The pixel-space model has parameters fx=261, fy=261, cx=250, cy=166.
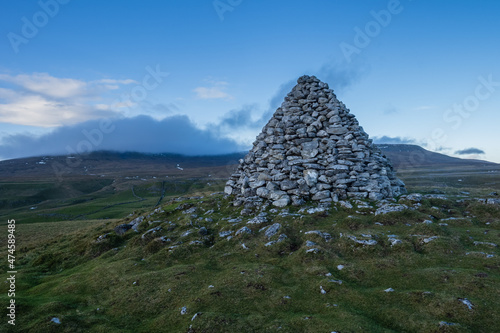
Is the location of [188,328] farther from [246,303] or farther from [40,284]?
[40,284]

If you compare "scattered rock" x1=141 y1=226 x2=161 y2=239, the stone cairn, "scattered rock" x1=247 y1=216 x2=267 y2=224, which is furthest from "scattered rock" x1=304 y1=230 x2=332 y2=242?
"scattered rock" x1=141 y1=226 x2=161 y2=239

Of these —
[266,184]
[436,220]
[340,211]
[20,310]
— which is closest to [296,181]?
[266,184]

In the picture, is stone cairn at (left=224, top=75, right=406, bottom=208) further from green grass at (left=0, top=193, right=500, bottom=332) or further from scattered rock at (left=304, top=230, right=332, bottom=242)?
scattered rock at (left=304, top=230, right=332, bottom=242)

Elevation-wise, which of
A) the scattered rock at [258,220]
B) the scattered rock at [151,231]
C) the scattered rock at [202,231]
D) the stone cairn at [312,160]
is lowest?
the scattered rock at [151,231]

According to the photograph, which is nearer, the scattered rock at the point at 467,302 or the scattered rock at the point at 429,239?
the scattered rock at the point at 467,302

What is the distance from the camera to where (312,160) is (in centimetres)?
3244

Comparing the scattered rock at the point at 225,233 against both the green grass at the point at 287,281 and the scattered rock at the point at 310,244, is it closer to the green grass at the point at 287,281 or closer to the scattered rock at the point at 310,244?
the green grass at the point at 287,281

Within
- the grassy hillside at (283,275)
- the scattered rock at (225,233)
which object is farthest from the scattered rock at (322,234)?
the scattered rock at (225,233)

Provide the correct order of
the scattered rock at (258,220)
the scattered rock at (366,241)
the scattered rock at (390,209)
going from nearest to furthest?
the scattered rock at (366,241) < the scattered rock at (390,209) < the scattered rock at (258,220)

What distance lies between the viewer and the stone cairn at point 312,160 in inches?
1225

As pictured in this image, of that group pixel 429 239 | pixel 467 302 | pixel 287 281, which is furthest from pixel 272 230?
pixel 467 302

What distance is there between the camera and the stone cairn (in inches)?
1225

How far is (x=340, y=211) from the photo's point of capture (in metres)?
28.1

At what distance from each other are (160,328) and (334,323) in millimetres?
9046
